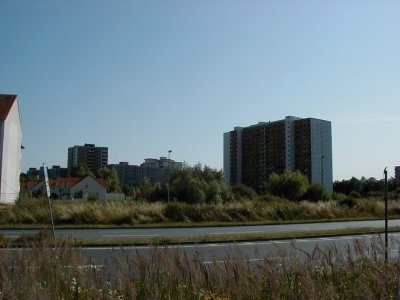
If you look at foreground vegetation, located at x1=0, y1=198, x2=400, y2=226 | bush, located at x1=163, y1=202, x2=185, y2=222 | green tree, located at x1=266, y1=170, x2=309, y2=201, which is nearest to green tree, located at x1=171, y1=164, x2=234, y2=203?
foreground vegetation, located at x1=0, y1=198, x2=400, y2=226

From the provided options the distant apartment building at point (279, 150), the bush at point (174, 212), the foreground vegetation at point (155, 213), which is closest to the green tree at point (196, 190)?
the foreground vegetation at point (155, 213)

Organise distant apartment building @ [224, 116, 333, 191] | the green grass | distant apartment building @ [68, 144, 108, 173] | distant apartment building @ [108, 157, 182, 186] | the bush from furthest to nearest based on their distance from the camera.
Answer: distant apartment building @ [68, 144, 108, 173], distant apartment building @ [108, 157, 182, 186], distant apartment building @ [224, 116, 333, 191], the bush, the green grass

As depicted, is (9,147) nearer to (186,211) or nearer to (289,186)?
(186,211)

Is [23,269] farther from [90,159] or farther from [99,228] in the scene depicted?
[90,159]

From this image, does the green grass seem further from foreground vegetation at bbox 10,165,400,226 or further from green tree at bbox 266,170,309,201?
green tree at bbox 266,170,309,201

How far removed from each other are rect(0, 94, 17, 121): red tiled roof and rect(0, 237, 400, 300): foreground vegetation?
152 feet

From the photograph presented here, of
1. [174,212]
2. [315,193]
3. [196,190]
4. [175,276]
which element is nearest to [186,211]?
[174,212]

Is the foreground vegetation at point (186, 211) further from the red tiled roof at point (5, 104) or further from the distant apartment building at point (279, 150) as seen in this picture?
the distant apartment building at point (279, 150)

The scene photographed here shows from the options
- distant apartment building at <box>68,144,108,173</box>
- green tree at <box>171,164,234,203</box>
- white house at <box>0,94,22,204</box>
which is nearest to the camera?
white house at <box>0,94,22,204</box>

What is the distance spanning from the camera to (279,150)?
111 metres

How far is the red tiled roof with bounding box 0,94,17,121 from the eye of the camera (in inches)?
1914

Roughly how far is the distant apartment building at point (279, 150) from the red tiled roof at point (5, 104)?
171 ft

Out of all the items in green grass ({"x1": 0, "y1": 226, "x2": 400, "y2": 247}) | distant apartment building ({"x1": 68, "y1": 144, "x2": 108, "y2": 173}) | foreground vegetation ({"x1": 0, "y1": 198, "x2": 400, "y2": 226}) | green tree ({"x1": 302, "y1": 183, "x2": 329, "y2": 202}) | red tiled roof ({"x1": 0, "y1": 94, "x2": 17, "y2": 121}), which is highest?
distant apartment building ({"x1": 68, "y1": 144, "x2": 108, "y2": 173})

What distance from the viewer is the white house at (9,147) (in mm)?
47469
